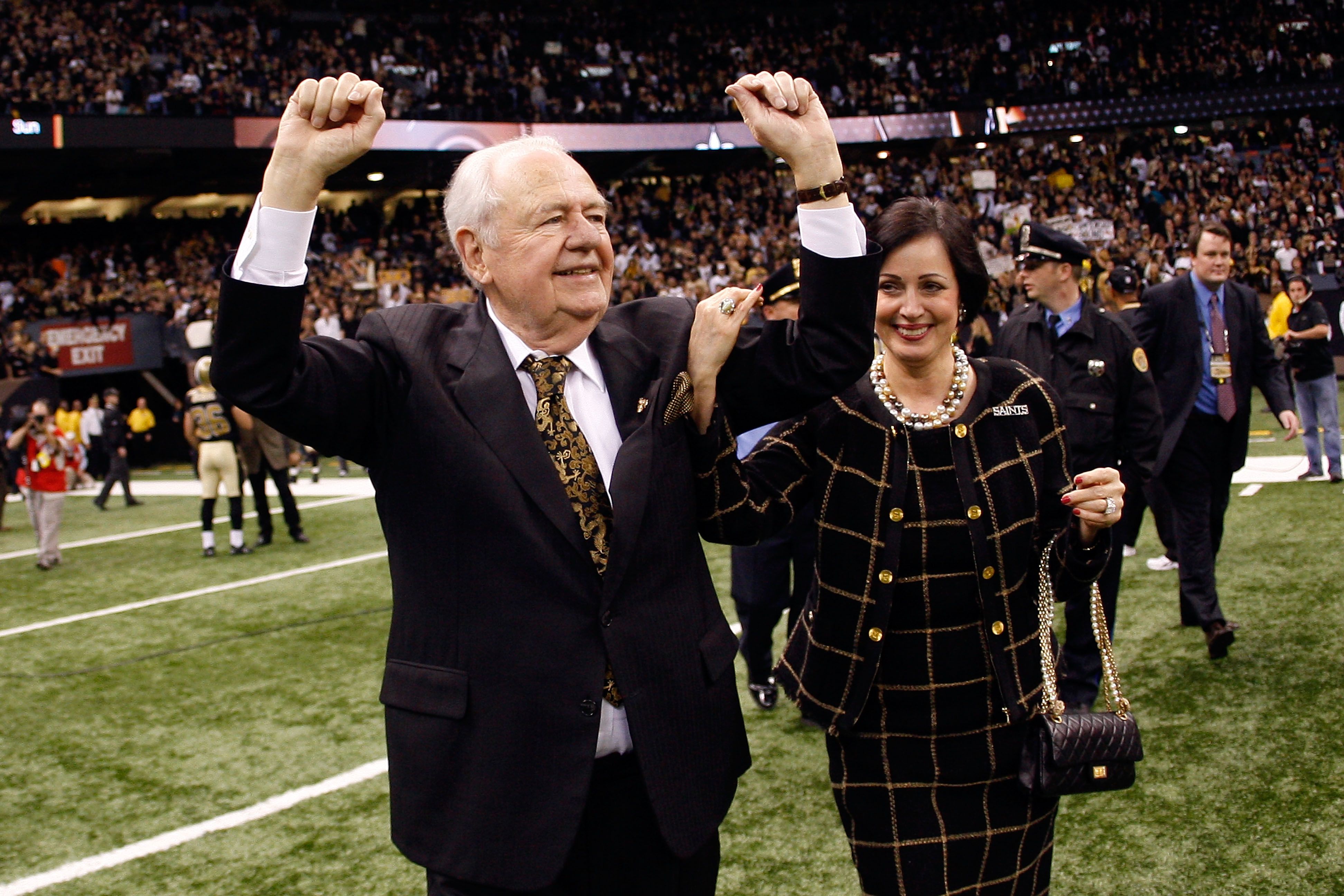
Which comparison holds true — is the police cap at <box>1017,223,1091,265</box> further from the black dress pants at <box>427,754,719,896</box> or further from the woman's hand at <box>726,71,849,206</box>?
the black dress pants at <box>427,754,719,896</box>

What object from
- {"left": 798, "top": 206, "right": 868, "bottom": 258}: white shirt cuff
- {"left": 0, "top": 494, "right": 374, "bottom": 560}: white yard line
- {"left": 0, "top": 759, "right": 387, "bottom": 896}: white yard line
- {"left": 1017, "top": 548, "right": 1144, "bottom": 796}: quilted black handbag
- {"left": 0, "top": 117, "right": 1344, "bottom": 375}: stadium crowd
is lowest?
{"left": 0, "top": 759, "right": 387, "bottom": 896}: white yard line

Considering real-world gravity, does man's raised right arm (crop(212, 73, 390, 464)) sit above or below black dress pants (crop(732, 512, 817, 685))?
above

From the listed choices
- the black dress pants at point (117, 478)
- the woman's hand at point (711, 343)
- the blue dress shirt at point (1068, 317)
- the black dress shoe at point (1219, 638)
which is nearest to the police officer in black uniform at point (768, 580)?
the blue dress shirt at point (1068, 317)

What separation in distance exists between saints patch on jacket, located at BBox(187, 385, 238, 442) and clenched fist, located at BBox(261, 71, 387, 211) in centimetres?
975

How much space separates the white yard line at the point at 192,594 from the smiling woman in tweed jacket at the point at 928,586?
6.78 m

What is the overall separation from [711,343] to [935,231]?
2.39ft

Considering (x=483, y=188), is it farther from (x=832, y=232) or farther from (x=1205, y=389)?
(x=1205, y=389)

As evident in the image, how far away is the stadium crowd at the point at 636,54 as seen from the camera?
2669 cm

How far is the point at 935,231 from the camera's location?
2.45 metres

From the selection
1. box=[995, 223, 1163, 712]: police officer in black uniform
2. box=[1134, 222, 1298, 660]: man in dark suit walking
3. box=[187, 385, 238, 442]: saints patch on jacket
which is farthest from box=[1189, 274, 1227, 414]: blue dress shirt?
Result: box=[187, 385, 238, 442]: saints patch on jacket

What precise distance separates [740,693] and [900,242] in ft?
12.2

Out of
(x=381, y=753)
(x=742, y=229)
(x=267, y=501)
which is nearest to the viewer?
(x=381, y=753)

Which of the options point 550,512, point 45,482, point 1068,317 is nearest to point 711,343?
point 550,512

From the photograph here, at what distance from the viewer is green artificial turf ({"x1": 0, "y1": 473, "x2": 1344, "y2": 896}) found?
376 centimetres
